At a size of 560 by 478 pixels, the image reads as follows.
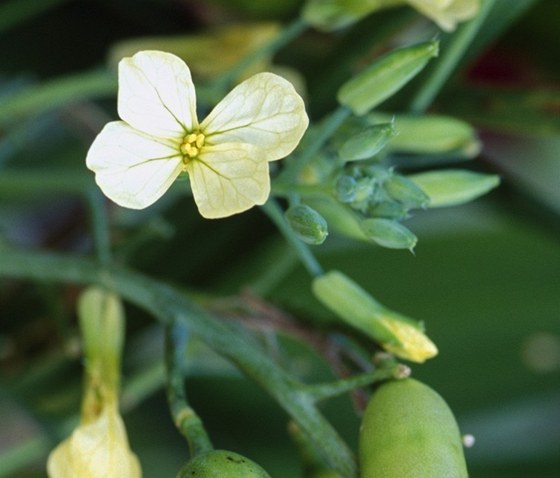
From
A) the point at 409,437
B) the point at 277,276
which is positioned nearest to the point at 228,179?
the point at 409,437

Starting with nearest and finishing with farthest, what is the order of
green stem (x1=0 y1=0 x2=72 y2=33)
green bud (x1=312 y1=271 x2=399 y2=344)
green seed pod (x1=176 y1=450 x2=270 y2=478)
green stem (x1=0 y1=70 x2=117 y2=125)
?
green seed pod (x1=176 y1=450 x2=270 y2=478), green bud (x1=312 y1=271 x2=399 y2=344), green stem (x1=0 y1=70 x2=117 y2=125), green stem (x1=0 y1=0 x2=72 y2=33)

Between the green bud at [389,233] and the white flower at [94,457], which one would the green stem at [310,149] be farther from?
the white flower at [94,457]

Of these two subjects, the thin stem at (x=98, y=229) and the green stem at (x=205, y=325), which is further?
the thin stem at (x=98, y=229)

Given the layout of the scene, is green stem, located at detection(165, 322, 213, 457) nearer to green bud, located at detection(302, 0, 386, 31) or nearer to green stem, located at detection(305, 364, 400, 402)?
green stem, located at detection(305, 364, 400, 402)

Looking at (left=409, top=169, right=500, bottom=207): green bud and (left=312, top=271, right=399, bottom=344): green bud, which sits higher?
(left=409, top=169, right=500, bottom=207): green bud

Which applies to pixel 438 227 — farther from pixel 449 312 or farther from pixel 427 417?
pixel 427 417

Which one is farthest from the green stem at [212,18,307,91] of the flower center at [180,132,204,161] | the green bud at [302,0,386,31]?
the flower center at [180,132,204,161]

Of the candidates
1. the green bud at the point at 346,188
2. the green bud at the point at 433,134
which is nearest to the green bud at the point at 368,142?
the green bud at the point at 346,188

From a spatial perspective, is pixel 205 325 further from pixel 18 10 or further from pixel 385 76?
pixel 18 10
